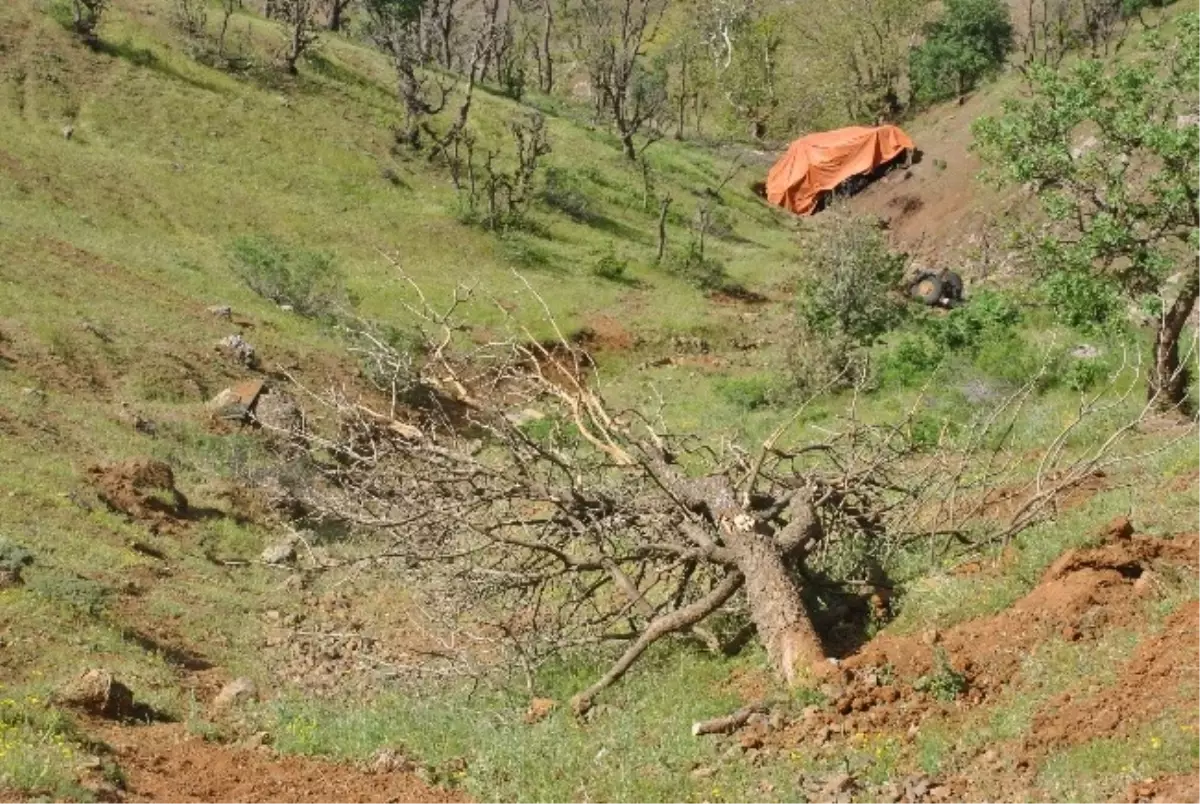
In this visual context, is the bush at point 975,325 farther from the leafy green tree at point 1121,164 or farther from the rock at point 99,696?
the rock at point 99,696

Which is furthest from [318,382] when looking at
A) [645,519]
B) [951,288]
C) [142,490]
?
[951,288]

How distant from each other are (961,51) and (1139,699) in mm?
47982

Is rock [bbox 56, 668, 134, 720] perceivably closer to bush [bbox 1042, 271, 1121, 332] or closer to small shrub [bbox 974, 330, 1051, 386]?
bush [bbox 1042, 271, 1121, 332]

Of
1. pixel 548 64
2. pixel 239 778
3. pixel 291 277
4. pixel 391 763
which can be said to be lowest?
pixel 291 277

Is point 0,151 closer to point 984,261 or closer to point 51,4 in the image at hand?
point 51,4

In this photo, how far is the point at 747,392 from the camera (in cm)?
2202

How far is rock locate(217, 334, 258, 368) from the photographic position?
1964 cm

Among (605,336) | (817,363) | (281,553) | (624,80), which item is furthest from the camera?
(624,80)

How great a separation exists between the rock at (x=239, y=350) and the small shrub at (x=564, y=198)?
53.7 ft

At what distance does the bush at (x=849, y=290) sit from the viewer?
22.6 metres

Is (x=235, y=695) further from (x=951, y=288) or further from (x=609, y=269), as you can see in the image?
(x=951, y=288)

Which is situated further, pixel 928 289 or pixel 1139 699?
pixel 928 289

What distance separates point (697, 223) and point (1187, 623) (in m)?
30.3

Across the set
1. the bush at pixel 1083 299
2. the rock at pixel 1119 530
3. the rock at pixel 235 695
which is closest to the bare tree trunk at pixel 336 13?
the bush at pixel 1083 299
